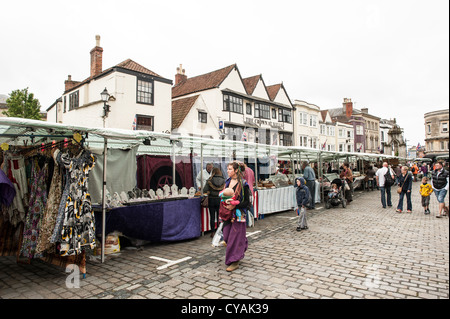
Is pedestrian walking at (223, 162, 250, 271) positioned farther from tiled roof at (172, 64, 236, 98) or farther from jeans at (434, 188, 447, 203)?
tiled roof at (172, 64, 236, 98)

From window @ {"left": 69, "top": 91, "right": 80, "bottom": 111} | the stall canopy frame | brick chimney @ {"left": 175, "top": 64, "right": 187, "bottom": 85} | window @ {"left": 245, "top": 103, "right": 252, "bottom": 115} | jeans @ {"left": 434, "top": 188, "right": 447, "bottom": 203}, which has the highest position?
brick chimney @ {"left": 175, "top": 64, "right": 187, "bottom": 85}

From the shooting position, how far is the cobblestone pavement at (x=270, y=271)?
401 cm

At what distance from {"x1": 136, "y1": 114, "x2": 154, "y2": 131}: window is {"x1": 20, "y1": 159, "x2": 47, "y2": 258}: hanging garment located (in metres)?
15.4

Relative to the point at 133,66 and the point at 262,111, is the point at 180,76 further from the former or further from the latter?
the point at 133,66

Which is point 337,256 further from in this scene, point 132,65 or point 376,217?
point 132,65

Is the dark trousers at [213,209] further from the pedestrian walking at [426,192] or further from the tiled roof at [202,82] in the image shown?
the tiled roof at [202,82]

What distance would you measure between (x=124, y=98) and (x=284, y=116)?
21.5m

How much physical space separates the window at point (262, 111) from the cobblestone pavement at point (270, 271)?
24.5 m

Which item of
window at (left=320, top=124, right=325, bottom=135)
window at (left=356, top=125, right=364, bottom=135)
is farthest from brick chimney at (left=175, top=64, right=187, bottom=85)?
window at (left=356, top=125, right=364, bottom=135)

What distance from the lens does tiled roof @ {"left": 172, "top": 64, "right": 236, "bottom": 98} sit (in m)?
27.1

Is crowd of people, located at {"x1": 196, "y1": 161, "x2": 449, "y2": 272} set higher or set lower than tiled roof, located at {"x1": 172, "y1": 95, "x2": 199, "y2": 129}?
lower

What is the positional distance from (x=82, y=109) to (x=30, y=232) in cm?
1927

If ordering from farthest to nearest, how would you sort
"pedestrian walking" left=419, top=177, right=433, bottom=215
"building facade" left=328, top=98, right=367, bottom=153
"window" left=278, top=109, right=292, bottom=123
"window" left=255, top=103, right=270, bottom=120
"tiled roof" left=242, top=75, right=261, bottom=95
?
"building facade" left=328, top=98, right=367, bottom=153
"window" left=278, top=109, right=292, bottom=123
"window" left=255, top=103, right=270, bottom=120
"tiled roof" left=242, top=75, right=261, bottom=95
"pedestrian walking" left=419, top=177, right=433, bottom=215
